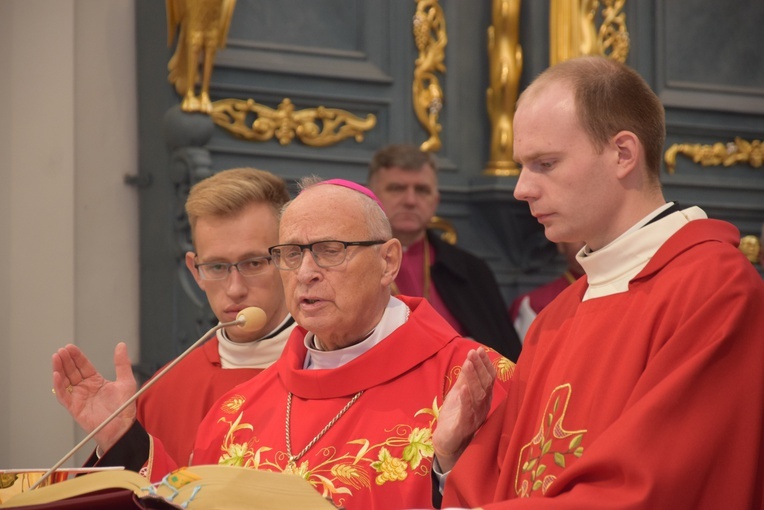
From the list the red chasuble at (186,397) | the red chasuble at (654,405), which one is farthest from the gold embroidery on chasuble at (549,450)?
the red chasuble at (186,397)

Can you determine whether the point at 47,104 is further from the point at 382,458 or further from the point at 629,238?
the point at 629,238

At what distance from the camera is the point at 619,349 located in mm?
2916

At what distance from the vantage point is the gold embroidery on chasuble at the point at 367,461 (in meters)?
3.49

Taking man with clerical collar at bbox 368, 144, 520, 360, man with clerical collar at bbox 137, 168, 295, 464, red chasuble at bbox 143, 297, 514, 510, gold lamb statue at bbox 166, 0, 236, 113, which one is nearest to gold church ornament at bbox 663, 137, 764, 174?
man with clerical collar at bbox 368, 144, 520, 360

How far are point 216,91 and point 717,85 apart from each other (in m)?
2.82

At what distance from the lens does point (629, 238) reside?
3.02 metres

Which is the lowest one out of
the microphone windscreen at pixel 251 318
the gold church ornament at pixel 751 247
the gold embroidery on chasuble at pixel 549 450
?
the gold church ornament at pixel 751 247

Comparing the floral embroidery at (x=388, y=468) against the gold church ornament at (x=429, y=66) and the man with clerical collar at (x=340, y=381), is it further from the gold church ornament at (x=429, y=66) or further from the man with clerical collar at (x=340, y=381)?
the gold church ornament at (x=429, y=66)

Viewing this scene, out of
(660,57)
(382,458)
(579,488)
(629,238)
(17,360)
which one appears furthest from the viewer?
(660,57)

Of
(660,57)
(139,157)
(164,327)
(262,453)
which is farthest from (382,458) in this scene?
(660,57)

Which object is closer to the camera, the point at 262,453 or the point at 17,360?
the point at 262,453

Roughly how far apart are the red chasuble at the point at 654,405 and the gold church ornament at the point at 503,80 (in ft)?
10.8

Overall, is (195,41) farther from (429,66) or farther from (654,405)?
(654,405)

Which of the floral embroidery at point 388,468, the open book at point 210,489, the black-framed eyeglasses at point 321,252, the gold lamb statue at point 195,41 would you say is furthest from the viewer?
the gold lamb statue at point 195,41
